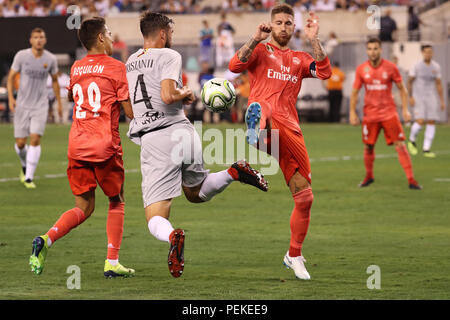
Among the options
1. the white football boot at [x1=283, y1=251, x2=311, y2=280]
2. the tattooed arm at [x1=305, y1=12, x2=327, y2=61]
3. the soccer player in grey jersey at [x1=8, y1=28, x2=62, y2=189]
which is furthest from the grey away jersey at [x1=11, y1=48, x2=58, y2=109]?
the white football boot at [x1=283, y1=251, x2=311, y2=280]

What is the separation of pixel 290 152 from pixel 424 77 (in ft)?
49.8

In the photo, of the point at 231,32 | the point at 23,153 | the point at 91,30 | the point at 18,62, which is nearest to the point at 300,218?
the point at 91,30

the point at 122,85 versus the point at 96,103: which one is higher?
the point at 122,85

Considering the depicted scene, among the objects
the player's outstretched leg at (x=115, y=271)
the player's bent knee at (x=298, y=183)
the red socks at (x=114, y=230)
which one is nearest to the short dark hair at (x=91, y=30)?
the red socks at (x=114, y=230)

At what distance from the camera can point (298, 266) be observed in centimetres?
803

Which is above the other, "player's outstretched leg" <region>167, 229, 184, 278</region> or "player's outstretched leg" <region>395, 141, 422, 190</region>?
"player's outstretched leg" <region>167, 229, 184, 278</region>

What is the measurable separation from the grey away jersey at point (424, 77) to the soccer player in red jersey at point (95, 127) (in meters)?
15.8

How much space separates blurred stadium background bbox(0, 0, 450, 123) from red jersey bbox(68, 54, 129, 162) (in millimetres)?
25221

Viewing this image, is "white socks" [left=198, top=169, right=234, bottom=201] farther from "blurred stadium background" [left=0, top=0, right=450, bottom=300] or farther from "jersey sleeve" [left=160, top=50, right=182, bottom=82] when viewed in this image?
"jersey sleeve" [left=160, top=50, right=182, bottom=82]

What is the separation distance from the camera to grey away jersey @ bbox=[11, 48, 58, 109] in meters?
A: 15.2

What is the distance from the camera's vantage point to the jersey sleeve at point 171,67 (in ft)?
23.9

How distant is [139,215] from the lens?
39.8ft

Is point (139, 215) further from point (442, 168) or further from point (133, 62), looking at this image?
point (442, 168)

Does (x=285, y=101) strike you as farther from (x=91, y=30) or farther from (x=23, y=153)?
(x=23, y=153)
